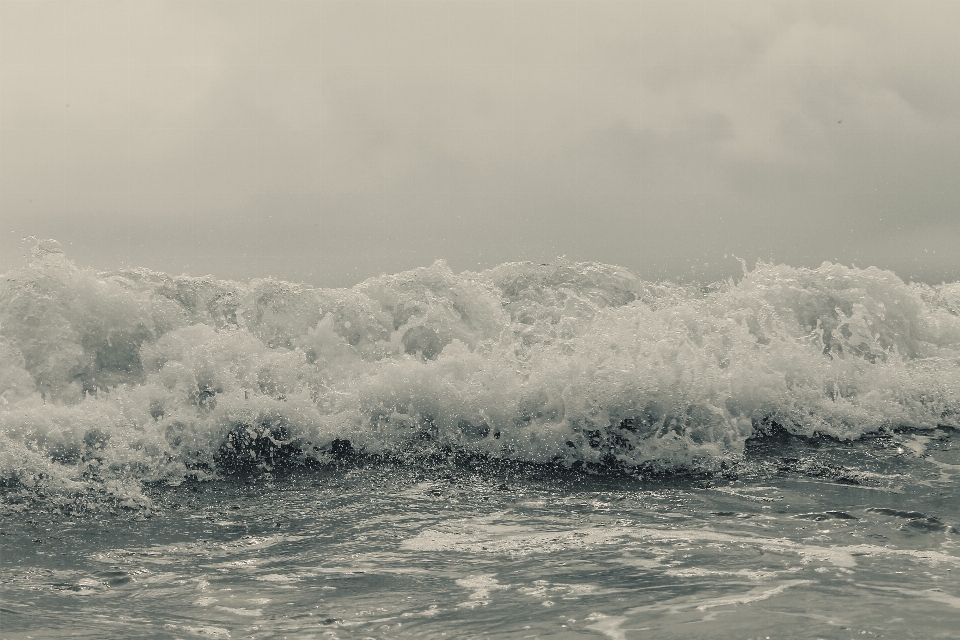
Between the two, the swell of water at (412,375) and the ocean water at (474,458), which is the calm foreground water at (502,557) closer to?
the ocean water at (474,458)

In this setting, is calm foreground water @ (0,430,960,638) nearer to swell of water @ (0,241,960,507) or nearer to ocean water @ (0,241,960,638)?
ocean water @ (0,241,960,638)

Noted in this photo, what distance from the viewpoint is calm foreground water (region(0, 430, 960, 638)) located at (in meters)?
3.77

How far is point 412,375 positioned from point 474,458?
1.22 meters

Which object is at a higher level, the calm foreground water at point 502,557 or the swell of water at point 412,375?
the swell of water at point 412,375

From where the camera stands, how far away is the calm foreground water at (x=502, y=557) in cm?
377

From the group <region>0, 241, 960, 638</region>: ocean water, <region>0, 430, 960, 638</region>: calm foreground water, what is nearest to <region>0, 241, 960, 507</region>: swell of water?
<region>0, 241, 960, 638</region>: ocean water

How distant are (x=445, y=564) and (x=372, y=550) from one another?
1.68 feet

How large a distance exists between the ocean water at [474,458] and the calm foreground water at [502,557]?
0.03 metres

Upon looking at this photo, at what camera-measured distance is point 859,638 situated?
3.43m

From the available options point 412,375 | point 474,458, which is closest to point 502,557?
point 474,458

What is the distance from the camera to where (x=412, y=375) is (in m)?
8.01

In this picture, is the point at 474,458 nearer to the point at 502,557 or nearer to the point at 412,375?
the point at 412,375

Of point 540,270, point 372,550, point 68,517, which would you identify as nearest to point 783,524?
point 372,550

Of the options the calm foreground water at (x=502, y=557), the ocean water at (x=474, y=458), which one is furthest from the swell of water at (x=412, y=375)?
the calm foreground water at (x=502, y=557)
